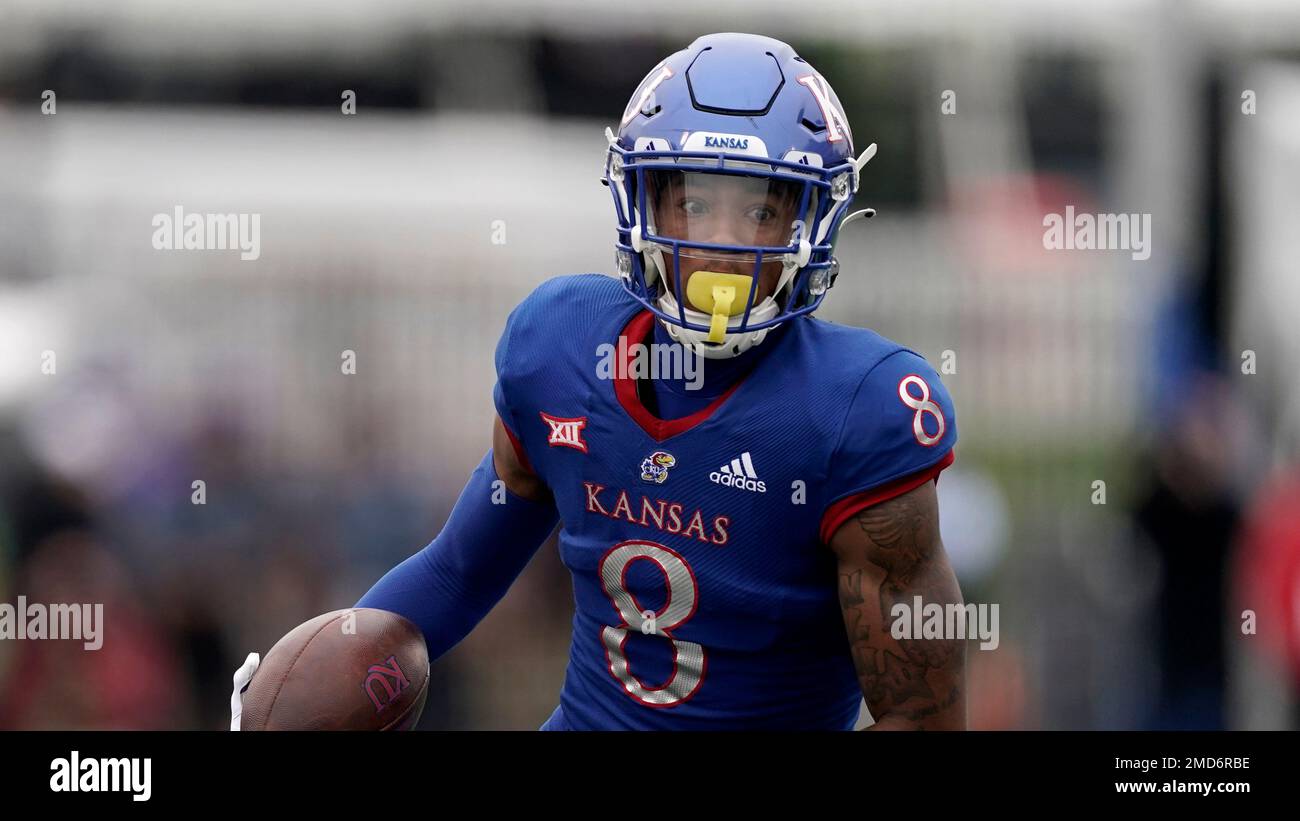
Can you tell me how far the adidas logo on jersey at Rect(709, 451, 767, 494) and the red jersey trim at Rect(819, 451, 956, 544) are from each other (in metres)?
0.13

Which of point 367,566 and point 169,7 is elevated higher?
point 169,7

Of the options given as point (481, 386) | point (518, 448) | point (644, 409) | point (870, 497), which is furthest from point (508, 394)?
point (481, 386)

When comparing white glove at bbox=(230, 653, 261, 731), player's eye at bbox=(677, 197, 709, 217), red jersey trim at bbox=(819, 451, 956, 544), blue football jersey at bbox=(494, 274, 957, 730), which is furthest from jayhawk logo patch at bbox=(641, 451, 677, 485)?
white glove at bbox=(230, 653, 261, 731)

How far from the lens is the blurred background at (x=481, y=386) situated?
23.3 ft

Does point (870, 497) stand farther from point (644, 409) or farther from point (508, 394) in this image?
point (508, 394)

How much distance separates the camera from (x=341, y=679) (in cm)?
309

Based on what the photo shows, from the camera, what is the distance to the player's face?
2904 millimetres

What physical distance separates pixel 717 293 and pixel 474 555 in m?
0.84

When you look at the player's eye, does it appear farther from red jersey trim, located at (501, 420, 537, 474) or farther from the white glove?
the white glove
